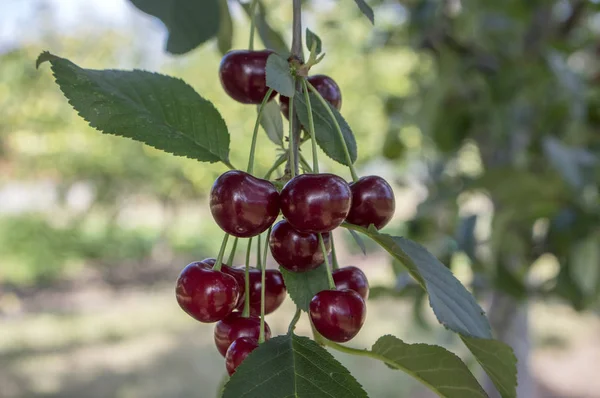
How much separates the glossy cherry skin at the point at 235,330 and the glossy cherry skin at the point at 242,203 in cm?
9

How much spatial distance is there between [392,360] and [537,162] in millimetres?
1432

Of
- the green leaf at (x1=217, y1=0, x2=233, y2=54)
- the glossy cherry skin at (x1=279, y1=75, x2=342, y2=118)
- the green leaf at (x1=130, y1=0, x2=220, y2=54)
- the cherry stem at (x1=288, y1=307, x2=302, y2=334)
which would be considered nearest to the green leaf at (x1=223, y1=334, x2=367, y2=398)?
the cherry stem at (x1=288, y1=307, x2=302, y2=334)

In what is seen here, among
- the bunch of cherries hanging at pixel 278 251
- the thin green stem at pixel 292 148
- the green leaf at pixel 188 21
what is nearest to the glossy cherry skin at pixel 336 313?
the bunch of cherries hanging at pixel 278 251

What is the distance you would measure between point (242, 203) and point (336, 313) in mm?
120

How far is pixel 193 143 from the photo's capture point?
55 centimetres

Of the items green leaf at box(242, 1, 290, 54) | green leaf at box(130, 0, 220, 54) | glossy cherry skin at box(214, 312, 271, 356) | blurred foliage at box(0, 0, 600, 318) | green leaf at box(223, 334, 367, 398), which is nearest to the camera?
green leaf at box(223, 334, 367, 398)

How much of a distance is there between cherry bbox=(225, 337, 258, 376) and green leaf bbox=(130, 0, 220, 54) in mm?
353

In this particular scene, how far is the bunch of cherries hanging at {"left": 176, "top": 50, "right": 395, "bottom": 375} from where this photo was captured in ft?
1.54

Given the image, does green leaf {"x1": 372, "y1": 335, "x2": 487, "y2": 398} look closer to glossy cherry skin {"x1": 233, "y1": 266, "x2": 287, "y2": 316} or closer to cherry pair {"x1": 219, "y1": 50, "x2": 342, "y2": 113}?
glossy cherry skin {"x1": 233, "y1": 266, "x2": 287, "y2": 316}

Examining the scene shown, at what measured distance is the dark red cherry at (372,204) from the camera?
52cm

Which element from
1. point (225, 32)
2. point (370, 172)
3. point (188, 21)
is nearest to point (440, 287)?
point (188, 21)

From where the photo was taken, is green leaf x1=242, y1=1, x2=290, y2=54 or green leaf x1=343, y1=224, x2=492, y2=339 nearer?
green leaf x1=343, y1=224, x2=492, y2=339

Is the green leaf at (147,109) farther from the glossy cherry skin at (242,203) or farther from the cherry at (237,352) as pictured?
the cherry at (237,352)

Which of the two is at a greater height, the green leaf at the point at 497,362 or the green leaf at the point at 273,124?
the green leaf at the point at 273,124
